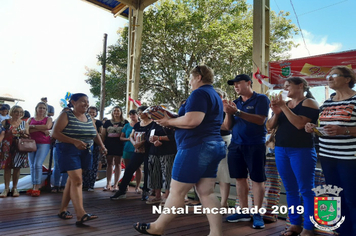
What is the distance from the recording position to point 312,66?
6457 millimetres

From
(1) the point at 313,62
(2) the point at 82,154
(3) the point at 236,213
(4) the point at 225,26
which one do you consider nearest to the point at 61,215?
(2) the point at 82,154

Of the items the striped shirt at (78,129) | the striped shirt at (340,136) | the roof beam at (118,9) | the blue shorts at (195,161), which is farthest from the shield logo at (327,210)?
the roof beam at (118,9)

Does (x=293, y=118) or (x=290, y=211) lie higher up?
(x=293, y=118)

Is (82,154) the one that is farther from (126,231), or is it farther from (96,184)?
(96,184)

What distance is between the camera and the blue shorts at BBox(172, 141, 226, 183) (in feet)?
6.84

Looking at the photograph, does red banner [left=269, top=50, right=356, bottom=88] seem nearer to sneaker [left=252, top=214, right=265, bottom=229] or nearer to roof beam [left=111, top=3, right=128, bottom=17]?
sneaker [left=252, top=214, right=265, bottom=229]

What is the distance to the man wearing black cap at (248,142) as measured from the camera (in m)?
2.92

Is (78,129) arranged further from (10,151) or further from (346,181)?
(346,181)

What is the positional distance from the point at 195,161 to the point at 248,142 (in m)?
1.12

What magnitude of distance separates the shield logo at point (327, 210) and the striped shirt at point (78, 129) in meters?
2.36

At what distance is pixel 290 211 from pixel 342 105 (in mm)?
1131

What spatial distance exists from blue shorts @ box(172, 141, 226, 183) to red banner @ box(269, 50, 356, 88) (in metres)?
4.46

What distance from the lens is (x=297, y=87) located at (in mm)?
2666

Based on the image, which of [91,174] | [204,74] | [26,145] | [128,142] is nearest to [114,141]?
[128,142]
